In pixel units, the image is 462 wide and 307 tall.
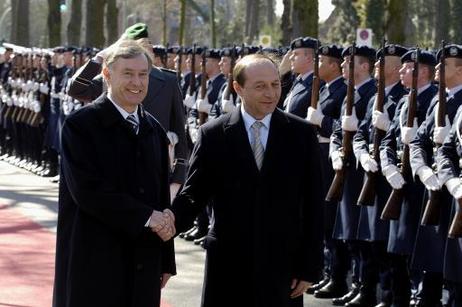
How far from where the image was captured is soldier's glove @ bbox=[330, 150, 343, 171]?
28.7 ft

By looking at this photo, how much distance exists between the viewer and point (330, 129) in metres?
9.11

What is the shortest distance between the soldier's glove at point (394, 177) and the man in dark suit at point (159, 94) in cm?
136

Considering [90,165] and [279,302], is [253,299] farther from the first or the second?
[90,165]

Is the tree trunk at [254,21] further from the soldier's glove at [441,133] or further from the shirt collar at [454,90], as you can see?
the soldier's glove at [441,133]

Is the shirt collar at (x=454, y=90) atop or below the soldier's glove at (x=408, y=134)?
atop

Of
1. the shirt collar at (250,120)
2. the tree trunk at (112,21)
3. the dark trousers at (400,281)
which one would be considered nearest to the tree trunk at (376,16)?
the tree trunk at (112,21)

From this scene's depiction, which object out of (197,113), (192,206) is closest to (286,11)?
(197,113)

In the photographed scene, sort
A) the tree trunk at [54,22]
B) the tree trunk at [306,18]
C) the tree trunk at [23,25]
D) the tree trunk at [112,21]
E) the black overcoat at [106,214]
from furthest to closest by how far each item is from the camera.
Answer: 1. the tree trunk at [23,25]
2. the tree trunk at [112,21]
3. the tree trunk at [54,22]
4. the tree trunk at [306,18]
5. the black overcoat at [106,214]

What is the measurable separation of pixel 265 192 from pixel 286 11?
55.6 ft

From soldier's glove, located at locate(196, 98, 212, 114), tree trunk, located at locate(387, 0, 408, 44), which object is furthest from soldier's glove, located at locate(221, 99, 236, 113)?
tree trunk, located at locate(387, 0, 408, 44)

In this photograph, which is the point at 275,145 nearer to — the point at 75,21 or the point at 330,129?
the point at 330,129

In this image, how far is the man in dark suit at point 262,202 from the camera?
210 inches

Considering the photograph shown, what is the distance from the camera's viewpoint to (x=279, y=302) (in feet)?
17.5

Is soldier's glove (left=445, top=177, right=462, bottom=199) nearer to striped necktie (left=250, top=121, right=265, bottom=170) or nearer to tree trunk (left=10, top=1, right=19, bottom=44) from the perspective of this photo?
striped necktie (left=250, top=121, right=265, bottom=170)
